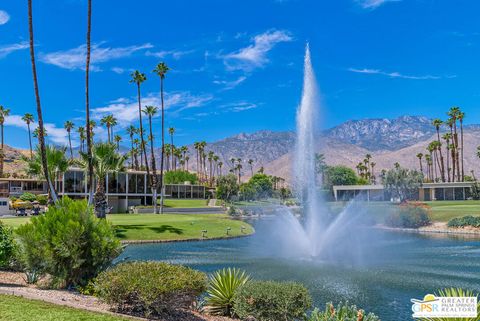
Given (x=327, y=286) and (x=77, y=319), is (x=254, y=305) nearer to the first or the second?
(x=77, y=319)

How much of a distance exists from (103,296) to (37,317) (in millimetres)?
2802

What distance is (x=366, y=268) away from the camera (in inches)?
1123

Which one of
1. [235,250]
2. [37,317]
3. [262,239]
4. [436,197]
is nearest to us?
[37,317]

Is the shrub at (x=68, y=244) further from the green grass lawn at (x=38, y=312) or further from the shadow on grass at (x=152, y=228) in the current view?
the shadow on grass at (x=152, y=228)

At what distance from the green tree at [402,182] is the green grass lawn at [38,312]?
9751 centimetres

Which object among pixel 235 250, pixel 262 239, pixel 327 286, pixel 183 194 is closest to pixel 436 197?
pixel 183 194

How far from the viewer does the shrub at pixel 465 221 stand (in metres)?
59.7

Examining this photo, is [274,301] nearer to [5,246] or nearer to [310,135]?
[5,246]

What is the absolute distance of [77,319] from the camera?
33.9 ft

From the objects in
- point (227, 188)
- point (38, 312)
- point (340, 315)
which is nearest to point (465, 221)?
point (340, 315)

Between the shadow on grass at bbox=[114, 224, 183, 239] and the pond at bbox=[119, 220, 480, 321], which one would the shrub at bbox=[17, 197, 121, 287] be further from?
the shadow on grass at bbox=[114, 224, 183, 239]

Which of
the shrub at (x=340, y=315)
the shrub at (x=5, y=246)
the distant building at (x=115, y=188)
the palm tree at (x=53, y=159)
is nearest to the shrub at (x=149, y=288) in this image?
the shrub at (x=340, y=315)

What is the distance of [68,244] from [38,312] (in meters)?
4.86

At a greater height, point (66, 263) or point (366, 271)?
point (66, 263)
